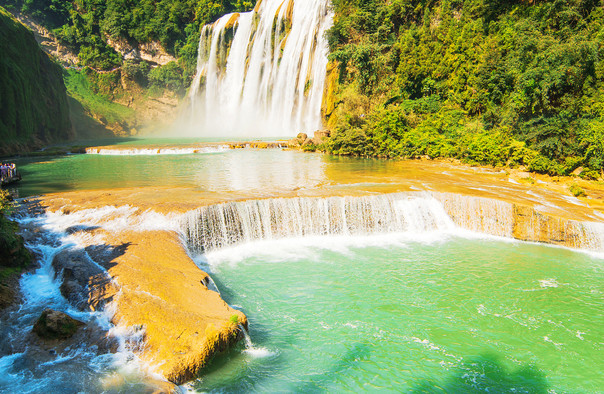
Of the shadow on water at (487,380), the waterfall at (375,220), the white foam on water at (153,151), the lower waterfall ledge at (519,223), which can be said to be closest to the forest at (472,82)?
the lower waterfall ledge at (519,223)

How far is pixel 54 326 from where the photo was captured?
5.04m

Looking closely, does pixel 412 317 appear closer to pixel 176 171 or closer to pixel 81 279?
pixel 81 279

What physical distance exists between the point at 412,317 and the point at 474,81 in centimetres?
1694

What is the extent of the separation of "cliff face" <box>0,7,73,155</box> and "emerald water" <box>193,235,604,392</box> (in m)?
22.4

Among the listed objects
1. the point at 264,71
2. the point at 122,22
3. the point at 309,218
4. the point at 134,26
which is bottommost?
the point at 309,218

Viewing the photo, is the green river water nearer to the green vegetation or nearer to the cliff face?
the cliff face

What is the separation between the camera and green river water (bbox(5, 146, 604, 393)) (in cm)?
498

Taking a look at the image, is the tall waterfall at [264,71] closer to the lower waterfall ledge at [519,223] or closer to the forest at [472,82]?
the forest at [472,82]

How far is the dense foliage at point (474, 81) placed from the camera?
14.3 metres

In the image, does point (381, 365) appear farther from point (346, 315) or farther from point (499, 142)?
point (499, 142)

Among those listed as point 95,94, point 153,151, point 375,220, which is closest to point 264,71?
point 153,151

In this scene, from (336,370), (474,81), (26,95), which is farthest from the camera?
(26,95)

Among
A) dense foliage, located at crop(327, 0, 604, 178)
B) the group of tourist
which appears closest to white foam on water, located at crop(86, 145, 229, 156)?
dense foliage, located at crop(327, 0, 604, 178)

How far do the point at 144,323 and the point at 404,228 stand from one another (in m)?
7.97
